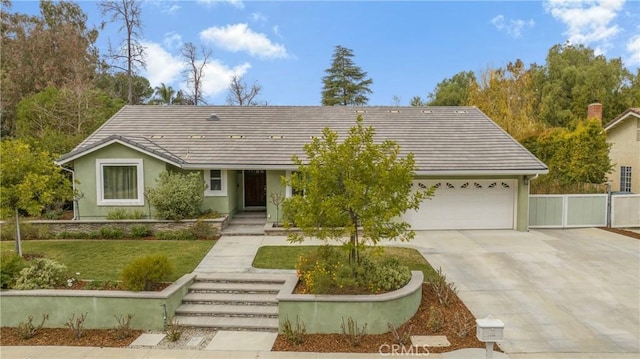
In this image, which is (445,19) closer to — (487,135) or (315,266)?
(487,135)

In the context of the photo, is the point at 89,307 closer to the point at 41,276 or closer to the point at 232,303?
the point at 41,276

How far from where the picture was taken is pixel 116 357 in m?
6.58

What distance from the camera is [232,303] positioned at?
8367mm

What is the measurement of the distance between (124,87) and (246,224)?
31239 mm

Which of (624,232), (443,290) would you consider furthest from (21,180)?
(624,232)

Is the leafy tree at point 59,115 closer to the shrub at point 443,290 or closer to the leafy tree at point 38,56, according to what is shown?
the leafy tree at point 38,56

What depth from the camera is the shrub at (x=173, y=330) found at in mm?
7220

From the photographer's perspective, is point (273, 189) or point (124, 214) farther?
point (273, 189)

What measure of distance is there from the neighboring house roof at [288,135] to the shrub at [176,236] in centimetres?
253

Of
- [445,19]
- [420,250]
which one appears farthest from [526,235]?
[445,19]

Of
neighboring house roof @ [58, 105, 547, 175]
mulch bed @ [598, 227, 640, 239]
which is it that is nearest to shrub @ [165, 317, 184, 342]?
neighboring house roof @ [58, 105, 547, 175]

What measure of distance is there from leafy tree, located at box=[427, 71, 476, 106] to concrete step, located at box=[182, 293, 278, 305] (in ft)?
119

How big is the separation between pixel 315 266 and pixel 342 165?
2.15 metres

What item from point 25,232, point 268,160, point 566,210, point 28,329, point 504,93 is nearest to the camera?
point 28,329
